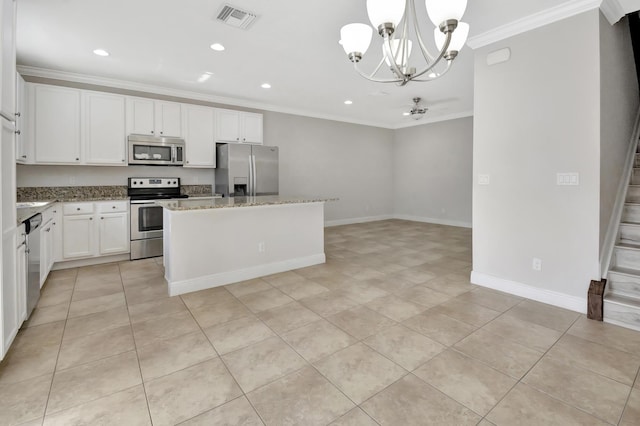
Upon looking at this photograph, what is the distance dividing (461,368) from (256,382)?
1275mm

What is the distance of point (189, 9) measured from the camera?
2.81m

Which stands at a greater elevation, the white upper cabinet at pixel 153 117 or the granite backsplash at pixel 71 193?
the white upper cabinet at pixel 153 117

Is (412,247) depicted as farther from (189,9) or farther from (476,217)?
(189,9)

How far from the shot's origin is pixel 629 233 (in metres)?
3.04

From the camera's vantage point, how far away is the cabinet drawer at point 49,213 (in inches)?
134

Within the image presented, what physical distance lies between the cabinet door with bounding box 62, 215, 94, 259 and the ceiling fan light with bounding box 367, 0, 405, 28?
14.4ft

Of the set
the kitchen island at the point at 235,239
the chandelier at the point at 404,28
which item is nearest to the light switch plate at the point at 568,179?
the chandelier at the point at 404,28

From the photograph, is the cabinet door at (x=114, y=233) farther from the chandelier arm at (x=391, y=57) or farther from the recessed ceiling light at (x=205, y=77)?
the chandelier arm at (x=391, y=57)

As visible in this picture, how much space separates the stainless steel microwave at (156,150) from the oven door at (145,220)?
711 mm

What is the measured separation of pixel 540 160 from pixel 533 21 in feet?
4.22

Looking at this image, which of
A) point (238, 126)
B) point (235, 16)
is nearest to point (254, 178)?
point (238, 126)

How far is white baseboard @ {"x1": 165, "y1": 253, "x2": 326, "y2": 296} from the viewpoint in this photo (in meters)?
3.27

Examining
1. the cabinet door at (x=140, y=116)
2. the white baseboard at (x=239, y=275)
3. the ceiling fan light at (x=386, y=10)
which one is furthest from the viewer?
the cabinet door at (x=140, y=116)

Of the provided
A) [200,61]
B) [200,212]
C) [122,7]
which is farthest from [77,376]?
[200,61]
